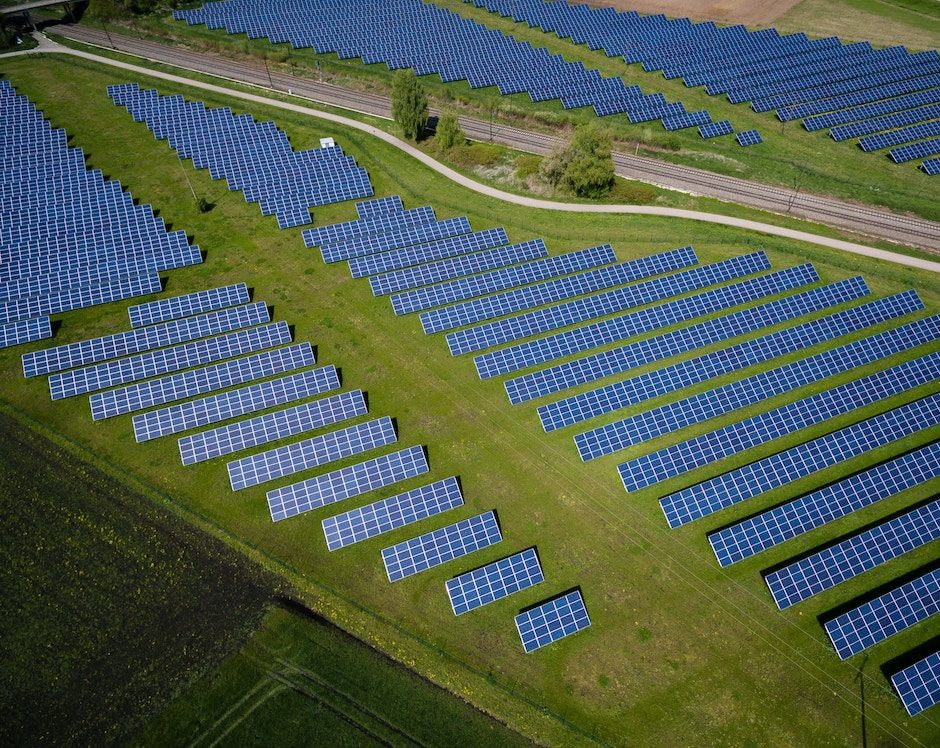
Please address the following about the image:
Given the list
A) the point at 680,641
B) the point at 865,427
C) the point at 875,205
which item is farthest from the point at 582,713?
the point at 875,205

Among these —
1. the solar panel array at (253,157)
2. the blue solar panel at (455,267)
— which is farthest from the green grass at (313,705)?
the solar panel array at (253,157)

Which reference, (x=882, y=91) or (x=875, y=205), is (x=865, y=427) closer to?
(x=875, y=205)

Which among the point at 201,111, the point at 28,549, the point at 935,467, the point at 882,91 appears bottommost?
the point at 935,467

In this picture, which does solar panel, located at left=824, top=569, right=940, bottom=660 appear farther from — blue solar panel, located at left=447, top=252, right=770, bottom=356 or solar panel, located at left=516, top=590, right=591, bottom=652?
blue solar panel, located at left=447, top=252, right=770, bottom=356

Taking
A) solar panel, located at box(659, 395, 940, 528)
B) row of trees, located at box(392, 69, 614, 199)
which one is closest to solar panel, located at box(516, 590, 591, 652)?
solar panel, located at box(659, 395, 940, 528)

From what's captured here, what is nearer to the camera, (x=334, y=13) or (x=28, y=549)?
(x=28, y=549)

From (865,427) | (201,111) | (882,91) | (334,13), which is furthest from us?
(334,13)
